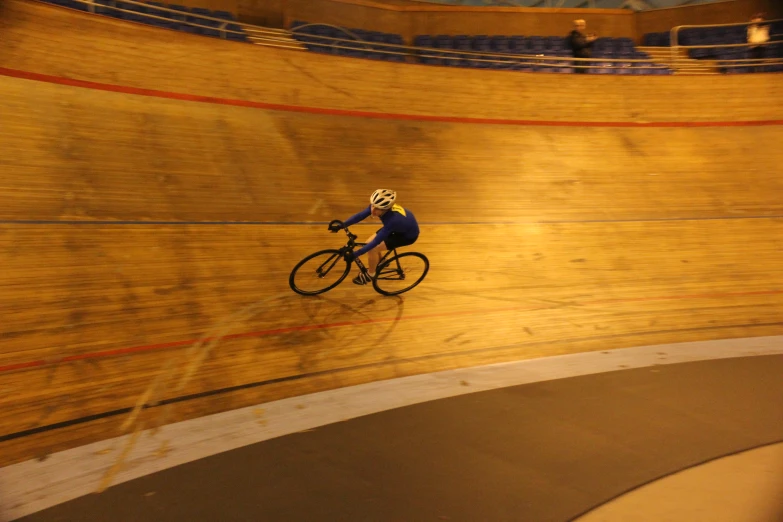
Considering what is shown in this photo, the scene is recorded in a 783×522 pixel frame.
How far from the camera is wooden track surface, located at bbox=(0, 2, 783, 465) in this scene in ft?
11.3

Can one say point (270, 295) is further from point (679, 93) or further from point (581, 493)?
point (679, 93)

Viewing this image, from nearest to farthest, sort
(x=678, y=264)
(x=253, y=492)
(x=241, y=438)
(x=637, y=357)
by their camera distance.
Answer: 1. (x=253, y=492)
2. (x=241, y=438)
3. (x=637, y=357)
4. (x=678, y=264)

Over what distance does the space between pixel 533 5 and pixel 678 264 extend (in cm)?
865

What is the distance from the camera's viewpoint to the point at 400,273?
186 inches

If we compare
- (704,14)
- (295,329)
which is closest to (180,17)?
(295,329)

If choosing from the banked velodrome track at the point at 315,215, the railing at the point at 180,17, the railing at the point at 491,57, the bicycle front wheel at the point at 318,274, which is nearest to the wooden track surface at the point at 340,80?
the banked velodrome track at the point at 315,215

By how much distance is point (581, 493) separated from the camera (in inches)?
91.5

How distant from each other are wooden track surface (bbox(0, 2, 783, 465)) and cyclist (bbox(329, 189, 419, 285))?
1.92 ft

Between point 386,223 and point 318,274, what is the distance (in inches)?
29.6

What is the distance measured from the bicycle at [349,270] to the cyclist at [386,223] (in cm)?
13

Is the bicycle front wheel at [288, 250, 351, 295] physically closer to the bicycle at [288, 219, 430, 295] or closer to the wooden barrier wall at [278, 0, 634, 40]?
the bicycle at [288, 219, 430, 295]

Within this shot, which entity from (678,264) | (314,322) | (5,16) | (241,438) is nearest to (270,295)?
(314,322)

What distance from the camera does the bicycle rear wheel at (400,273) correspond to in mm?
4664

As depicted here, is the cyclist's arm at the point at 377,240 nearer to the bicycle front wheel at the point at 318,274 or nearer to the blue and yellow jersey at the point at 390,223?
the blue and yellow jersey at the point at 390,223
